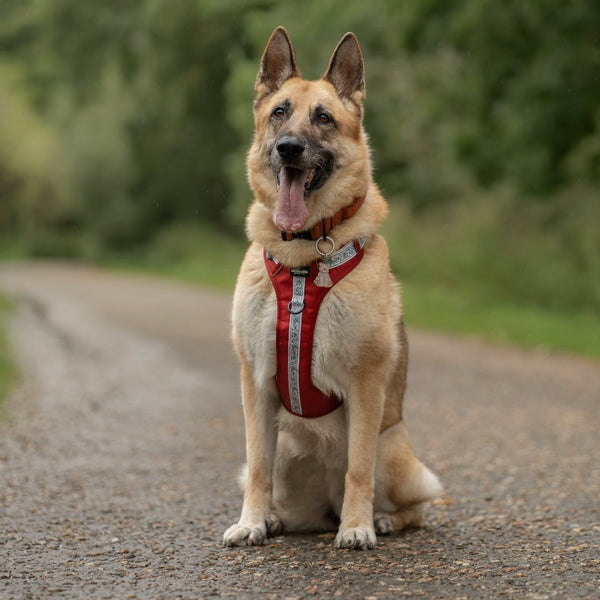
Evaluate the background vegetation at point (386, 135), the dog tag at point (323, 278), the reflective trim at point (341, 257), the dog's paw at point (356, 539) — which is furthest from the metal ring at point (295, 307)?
the background vegetation at point (386, 135)

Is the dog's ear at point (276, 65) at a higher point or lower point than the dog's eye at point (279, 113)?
higher

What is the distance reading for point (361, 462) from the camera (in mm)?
4125

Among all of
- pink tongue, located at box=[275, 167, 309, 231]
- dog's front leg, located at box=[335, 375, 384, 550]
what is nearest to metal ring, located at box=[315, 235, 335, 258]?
pink tongue, located at box=[275, 167, 309, 231]

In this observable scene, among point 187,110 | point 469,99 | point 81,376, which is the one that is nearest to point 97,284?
point 187,110

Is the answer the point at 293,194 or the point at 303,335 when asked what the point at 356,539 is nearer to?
the point at 303,335

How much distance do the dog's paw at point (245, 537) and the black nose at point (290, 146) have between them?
1.76 metres

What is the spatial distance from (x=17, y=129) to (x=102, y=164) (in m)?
10.5

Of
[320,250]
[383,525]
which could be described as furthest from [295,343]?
[383,525]

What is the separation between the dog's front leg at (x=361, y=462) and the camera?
4.09 m

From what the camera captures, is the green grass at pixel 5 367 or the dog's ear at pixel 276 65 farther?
the green grass at pixel 5 367

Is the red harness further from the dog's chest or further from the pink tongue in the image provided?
the pink tongue

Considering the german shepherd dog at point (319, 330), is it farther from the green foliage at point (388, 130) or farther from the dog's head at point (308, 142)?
the green foliage at point (388, 130)

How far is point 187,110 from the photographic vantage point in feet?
105

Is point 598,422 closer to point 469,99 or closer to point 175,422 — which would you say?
point 175,422
